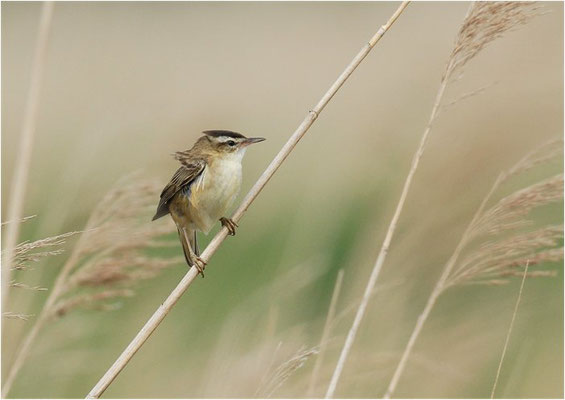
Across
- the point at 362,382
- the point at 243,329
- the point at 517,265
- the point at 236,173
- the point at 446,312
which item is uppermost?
the point at 236,173

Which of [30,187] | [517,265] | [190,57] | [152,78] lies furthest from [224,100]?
[517,265]

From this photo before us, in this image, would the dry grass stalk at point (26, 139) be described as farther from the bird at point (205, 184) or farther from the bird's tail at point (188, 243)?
the bird's tail at point (188, 243)

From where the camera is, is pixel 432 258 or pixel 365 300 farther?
pixel 432 258

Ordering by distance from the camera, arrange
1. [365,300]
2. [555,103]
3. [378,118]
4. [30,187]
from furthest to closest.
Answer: [555,103], [378,118], [30,187], [365,300]

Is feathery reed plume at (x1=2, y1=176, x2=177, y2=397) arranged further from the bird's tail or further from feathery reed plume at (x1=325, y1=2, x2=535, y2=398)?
feathery reed plume at (x1=325, y1=2, x2=535, y2=398)

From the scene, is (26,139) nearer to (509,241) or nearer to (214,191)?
(214,191)

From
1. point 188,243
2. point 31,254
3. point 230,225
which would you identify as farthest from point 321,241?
point 31,254

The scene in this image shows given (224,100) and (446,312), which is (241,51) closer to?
(224,100)
